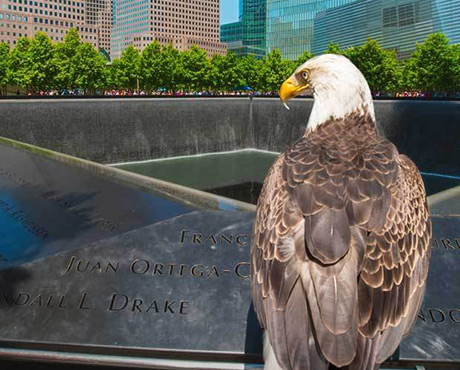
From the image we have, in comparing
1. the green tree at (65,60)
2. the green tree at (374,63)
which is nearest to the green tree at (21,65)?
the green tree at (65,60)

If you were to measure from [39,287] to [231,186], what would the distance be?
14.5 meters

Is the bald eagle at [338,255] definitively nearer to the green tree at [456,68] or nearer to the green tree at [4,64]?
the green tree at [456,68]

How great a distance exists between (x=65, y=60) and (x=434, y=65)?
32412 mm

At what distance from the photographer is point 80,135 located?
1978cm

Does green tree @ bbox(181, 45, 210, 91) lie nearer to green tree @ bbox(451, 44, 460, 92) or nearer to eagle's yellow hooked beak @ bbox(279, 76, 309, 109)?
green tree @ bbox(451, 44, 460, 92)

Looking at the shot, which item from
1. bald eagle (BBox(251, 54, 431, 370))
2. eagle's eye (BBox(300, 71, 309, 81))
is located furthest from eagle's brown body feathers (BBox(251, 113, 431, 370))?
eagle's eye (BBox(300, 71, 309, 81))

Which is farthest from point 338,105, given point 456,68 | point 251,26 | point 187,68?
point 251,26

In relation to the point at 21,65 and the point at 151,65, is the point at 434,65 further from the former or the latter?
the point at 21,65

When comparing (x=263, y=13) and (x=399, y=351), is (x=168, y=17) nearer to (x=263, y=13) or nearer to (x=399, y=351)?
(x=263, y=13)

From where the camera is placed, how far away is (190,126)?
23.2 meters

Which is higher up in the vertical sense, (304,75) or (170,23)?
(170,23)

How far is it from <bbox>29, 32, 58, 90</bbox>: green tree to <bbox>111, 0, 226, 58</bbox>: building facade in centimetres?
9580

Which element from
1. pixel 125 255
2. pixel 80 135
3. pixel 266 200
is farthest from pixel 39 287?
pixel 80 135

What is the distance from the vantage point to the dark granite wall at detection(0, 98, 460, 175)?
61.1 feet
